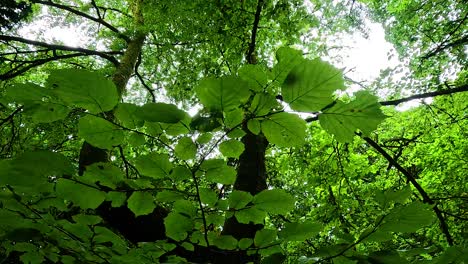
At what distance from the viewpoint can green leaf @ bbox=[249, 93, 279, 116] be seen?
2.37ft

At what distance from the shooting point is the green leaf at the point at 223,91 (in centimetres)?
66

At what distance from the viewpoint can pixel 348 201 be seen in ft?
20.5

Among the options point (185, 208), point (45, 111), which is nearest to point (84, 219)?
point (185, 208)

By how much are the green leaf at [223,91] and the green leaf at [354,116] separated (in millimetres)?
214

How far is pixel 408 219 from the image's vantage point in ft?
2.46

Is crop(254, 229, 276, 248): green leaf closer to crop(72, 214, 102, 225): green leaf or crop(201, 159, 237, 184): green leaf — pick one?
crop(201, 159, 237, 184): green leaf

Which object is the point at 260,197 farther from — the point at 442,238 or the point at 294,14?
the point at 442,238

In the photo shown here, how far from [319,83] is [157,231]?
7.64 feet

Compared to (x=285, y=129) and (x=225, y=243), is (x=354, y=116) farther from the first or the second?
(x=225, y=243)

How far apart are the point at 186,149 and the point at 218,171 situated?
4.6 inches

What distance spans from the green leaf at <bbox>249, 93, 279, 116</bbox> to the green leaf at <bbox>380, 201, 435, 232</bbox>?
0.39 meters

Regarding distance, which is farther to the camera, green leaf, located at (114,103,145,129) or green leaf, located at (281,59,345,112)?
green leaf, located at (114,103,145,129)

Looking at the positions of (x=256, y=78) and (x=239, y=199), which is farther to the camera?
(x=239, y=199)

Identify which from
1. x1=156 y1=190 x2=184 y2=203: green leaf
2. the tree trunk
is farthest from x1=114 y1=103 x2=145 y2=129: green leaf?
the tree trunk
